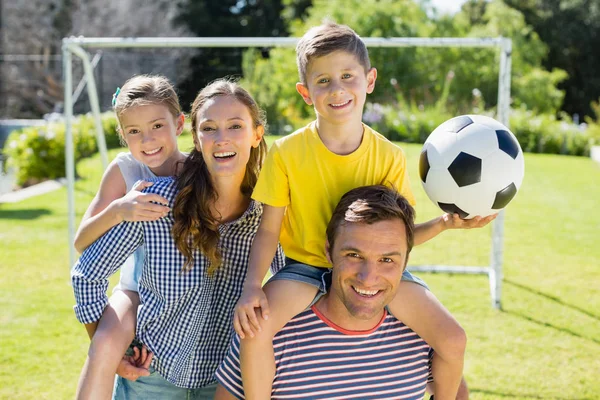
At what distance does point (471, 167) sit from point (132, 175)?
64.5 inches

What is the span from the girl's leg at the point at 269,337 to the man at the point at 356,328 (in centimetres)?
7

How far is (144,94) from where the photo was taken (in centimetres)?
317

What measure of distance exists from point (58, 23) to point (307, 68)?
1018 inches

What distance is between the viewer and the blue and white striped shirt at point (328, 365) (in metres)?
2.66

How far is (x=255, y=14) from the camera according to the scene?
3288cm

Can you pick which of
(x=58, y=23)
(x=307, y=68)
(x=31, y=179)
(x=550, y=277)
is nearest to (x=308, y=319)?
(x=307, y=68)

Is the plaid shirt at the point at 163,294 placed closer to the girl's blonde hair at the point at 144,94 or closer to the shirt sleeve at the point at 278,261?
the shirt sleeve at the point at 278,261

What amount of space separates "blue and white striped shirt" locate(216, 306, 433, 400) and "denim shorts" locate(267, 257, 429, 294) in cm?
11

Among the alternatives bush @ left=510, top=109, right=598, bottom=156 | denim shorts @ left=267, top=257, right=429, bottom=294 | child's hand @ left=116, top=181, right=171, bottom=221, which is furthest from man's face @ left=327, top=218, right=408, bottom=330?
bush @ left=510, top=109, right=598, bottom=156

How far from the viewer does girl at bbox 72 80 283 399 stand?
8.66ft

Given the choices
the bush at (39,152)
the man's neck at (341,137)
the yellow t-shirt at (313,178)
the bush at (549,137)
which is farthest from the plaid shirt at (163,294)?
the bush at (549,137)

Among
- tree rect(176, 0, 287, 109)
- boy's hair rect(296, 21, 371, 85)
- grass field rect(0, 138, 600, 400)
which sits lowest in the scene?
grass field rect(0, 138, 600, 400)

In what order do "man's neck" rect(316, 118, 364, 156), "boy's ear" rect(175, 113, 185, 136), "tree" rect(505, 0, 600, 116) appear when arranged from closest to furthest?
"man's neck" rect(316, 118, 364, 156) < "boy's ear" rect(175, 113, 185, 136) < "tree" rect(505, 0, 600, 116)

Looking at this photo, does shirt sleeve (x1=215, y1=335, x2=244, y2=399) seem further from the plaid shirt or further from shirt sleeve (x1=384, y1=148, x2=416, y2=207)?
shirt sleeve (x1=384, y1=148, x2=416, y2=207)
